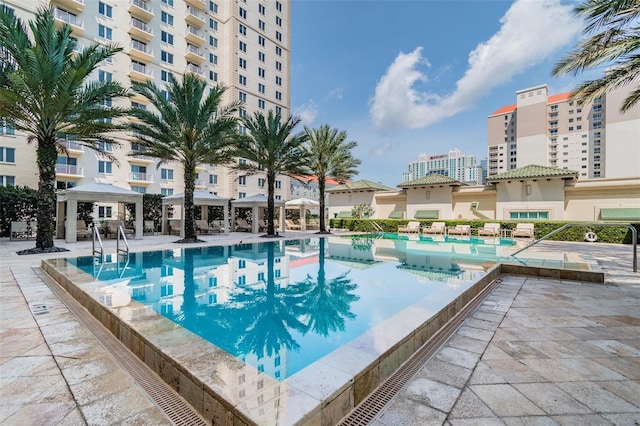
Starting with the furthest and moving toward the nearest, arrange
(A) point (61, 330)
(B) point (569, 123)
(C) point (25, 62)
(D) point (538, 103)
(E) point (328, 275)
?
(B) point (569, 123) → (D) point (538, 103) → (C) point (25, 62) → (E) point (328, 275) → (A) point (61, 330)

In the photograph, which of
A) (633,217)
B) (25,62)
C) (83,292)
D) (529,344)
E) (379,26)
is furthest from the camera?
(379,26)

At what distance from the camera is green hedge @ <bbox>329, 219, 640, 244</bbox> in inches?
637

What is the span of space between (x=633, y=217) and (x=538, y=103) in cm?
6450

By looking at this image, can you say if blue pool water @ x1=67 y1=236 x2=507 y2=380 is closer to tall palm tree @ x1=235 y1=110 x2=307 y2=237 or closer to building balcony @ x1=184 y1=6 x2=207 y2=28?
tall palm tree @ x1=235 y1=110 x2=307 y2=237

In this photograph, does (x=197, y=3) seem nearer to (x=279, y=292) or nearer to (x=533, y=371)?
(x=279, y=292)

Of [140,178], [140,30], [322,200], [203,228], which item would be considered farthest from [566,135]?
[140,178]

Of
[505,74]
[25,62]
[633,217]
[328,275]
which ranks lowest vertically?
[328,275]

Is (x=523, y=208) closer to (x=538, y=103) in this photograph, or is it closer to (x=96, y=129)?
(x=96, y=129)

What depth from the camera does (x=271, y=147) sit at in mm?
18109

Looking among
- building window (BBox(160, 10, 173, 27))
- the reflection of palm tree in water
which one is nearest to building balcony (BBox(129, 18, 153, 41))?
building window (BBox(160, 10, 173, 27))

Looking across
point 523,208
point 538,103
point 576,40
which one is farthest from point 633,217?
point 538,103

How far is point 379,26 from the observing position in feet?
76.3

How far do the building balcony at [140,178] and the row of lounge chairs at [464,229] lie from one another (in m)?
25.3

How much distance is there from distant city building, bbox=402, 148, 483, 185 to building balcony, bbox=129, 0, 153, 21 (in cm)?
10134
